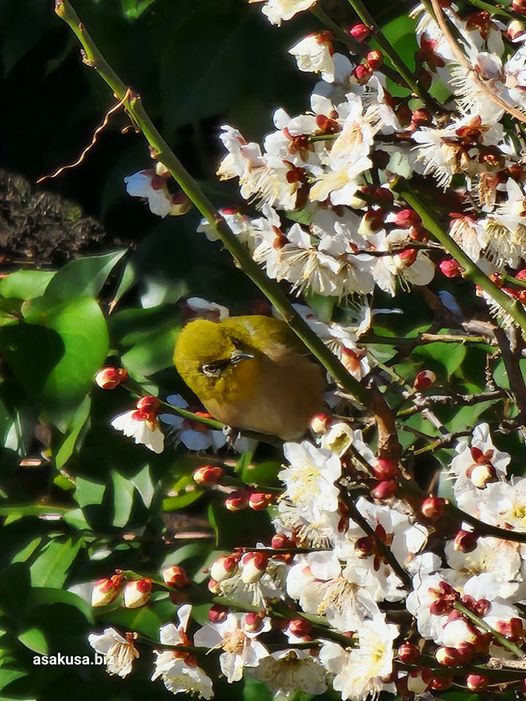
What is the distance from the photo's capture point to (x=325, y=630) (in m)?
1.27

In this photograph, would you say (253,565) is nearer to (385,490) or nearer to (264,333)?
(385,490)

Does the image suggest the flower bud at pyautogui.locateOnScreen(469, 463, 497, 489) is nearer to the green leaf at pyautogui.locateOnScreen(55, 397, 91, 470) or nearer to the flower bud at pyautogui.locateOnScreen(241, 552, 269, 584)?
the flower bud at pyautogui.locateOnScreen(241, 552, 269, 584)

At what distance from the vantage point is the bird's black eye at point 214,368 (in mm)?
2209

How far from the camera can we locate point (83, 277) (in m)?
1.84

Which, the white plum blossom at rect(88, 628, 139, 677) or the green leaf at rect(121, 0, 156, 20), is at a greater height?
the green leaf at rect(121, 0, 156, 20)

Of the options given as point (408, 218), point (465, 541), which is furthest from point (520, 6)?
point (465, 541)

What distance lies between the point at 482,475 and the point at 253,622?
31cm

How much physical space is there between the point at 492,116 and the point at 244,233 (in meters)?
0.44

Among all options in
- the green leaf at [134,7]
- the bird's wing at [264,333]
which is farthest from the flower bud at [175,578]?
the green leaf at [134,7]

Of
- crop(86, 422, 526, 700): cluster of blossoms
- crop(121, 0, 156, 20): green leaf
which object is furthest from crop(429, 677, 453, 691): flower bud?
crop(121, 0, 156, 20): green leaf

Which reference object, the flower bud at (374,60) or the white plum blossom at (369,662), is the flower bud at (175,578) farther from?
the flower bud at (374,60)

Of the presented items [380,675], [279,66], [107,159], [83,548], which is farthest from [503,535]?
[107,159]

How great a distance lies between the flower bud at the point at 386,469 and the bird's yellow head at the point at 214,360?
3.06 ft

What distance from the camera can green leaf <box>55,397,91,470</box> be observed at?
1.74 m
